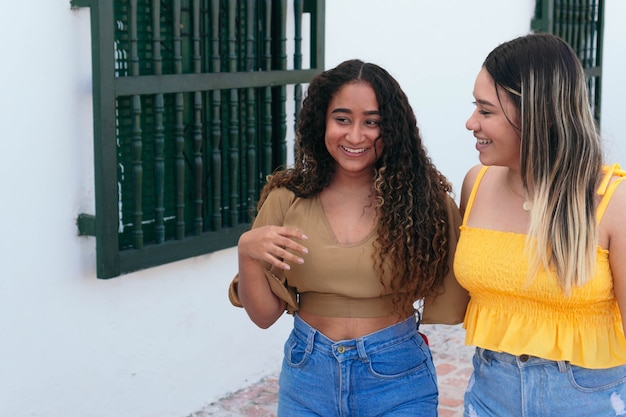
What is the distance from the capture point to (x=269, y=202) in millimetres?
3018

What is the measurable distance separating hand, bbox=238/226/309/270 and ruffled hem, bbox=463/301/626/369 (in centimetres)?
57

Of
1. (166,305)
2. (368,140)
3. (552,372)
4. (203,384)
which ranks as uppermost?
(368,140)

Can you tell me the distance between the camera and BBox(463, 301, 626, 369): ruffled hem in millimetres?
2541

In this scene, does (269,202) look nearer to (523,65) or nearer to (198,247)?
(523,65)

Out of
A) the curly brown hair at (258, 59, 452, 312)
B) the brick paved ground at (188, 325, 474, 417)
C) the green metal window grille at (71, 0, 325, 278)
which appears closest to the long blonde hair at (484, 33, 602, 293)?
the curly brown hair at (258, 59, 452, 312)

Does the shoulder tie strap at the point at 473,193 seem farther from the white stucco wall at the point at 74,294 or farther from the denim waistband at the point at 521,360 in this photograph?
the white stucco wall at the point at 74,294

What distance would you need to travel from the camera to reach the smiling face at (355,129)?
113 inches

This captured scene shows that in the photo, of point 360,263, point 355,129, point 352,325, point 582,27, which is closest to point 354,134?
point 355,129

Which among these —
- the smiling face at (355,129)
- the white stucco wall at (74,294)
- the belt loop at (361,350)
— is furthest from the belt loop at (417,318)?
the white stucco wall at (74,294)

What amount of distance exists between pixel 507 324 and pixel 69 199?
2027 millimetres

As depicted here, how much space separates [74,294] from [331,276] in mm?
1580

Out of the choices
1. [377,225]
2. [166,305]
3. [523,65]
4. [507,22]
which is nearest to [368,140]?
[377,225]

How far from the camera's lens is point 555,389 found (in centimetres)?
257

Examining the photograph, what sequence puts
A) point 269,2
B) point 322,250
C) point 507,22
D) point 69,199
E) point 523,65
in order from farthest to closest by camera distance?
point 507,22 → point 269,2 → point 69,199 → point 322,250 → point 523,65
